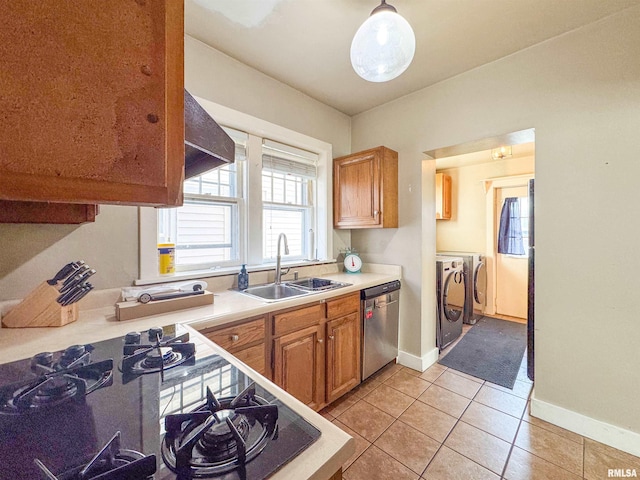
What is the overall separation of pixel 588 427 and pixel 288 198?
2781 mm

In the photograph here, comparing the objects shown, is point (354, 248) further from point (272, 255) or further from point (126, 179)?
point (126, 179)

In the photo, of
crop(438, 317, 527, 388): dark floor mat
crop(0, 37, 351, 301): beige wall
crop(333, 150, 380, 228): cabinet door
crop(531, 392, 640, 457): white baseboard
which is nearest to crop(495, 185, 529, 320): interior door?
crop(438, 317, 527, 388): dark floor mat

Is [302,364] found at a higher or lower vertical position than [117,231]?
lower

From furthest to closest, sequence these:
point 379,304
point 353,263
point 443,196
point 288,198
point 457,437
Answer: point 443,196
point 353,263
point 288,198
point 379,304
point 457,437

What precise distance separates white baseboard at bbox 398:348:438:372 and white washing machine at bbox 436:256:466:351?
0.76ft

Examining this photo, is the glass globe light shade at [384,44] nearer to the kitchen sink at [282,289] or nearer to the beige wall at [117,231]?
the beige wall at [117,231]

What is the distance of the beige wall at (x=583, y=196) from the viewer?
1611mm

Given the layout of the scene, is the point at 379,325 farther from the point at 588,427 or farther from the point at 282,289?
the point at 588,427

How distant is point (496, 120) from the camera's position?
2.10m

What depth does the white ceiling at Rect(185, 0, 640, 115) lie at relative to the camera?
1.59 metres

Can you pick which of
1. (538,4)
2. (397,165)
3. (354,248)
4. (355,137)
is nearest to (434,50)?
(538,4)

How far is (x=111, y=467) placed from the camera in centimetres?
45

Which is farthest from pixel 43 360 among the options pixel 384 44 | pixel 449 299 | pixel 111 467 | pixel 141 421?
pixel 449 299

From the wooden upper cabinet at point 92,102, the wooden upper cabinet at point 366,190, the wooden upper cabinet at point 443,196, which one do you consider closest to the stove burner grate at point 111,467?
the wooden upper cabinet at point 92,102
